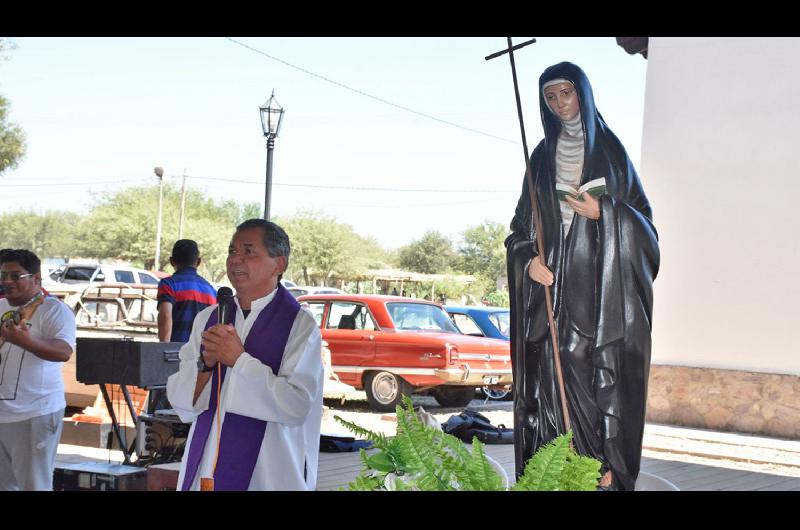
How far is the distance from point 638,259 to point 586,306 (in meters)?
0.38

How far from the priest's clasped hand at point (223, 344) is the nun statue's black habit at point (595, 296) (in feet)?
8.46

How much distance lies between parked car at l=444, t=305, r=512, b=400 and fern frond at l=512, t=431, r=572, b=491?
13.6m

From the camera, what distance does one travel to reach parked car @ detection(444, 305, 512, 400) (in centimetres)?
1520

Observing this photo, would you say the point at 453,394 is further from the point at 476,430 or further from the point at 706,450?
the point at 706,450

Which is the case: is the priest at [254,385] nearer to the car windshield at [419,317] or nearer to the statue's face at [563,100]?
the statue's face at [563,100]

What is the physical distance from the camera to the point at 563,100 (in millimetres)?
5395

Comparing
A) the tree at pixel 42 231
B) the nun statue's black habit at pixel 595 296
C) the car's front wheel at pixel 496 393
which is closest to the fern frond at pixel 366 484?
the nun statue's black habit at pixel 595 296

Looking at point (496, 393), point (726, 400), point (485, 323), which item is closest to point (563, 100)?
point (726, 400)

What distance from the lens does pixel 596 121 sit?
211 inches

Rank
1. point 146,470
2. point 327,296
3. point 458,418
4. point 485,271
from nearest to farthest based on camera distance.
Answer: point 146,470 → point 458,418 → point 327,296 → point 485,271

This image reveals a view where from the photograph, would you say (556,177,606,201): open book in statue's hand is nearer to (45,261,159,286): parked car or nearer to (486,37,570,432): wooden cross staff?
(486,37,570,432): wooden cross staff
